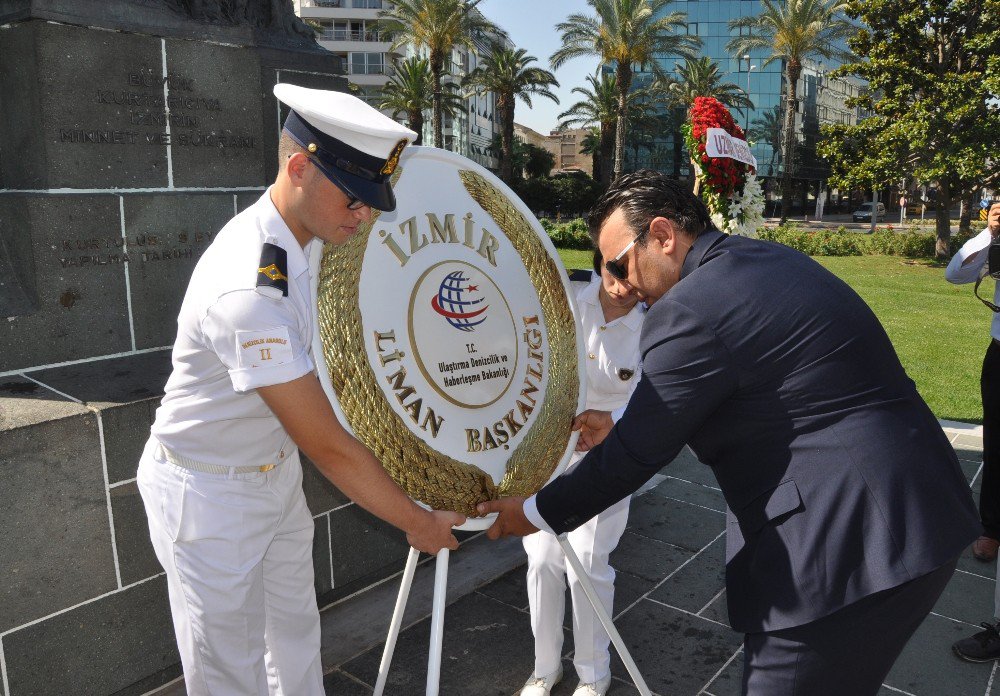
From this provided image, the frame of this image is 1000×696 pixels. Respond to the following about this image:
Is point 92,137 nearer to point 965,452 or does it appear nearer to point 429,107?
point 965,452

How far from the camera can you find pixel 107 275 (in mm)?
3525

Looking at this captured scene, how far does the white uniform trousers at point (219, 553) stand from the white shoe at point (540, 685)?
1.18m

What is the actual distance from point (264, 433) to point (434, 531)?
1.86ft

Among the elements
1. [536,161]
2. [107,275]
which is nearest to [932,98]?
[107,275]

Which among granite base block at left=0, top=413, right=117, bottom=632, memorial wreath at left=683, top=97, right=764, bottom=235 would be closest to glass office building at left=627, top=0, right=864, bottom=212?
memorial wreath at left=683, top=97, right=764, bottom=235

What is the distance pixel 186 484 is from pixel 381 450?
0.63 m

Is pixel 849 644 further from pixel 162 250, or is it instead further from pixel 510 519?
pixel 162 250

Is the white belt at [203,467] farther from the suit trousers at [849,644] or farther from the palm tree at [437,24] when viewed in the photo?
the palm tree at [437,24]

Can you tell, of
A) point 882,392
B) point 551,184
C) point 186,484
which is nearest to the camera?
point 882,392

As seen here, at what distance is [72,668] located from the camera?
291 centimetres

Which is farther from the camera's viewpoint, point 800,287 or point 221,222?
point 221,222

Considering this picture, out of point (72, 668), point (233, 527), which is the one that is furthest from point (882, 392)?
point (72, 668)

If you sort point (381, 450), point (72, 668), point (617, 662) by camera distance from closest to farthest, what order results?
point (381, 450), point (72, 668), point (617, 662)

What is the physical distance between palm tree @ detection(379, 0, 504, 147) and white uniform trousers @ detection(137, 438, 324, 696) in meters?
34.8
